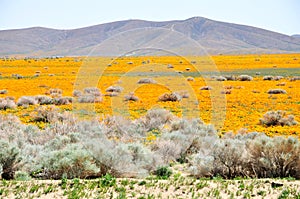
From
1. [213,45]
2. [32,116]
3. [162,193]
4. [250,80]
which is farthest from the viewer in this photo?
[213,45]

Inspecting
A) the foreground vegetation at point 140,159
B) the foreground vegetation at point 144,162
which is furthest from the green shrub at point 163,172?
the foreground vegetation at point 140,159

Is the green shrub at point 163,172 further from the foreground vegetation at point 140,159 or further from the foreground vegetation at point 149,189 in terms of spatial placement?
the foreground vegetation at point 149,189

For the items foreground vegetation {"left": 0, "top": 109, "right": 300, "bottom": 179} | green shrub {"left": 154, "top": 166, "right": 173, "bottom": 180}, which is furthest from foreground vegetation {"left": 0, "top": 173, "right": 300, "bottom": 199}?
green shrub {"left": 154, "top": 166, "right": 173, "bottom": 180}

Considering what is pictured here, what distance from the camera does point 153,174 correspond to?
9594 mm

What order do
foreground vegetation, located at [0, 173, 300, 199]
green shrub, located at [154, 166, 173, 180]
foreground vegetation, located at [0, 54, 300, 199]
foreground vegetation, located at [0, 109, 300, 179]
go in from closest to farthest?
foreground vegetation, located at [0, 173, 300, 199]
foreground vegetation, located at [0, 54, 300, 199]
foreground vegetation, located at [0, 109, 300, 179]
green shrub, located at [154, 166, 173, 180]

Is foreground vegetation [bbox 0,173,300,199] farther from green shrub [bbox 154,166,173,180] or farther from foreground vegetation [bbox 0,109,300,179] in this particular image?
green shrub [bbox 154,166,173,180]

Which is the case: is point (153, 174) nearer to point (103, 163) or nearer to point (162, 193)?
point (103, 163)

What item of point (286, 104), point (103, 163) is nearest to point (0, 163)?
point (103, 163)

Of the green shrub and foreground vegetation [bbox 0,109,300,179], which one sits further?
the green shrub

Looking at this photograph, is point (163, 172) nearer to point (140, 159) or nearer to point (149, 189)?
point (140, 159)

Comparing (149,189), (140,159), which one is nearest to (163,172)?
(140,159)

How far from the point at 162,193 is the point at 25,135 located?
22.3ft

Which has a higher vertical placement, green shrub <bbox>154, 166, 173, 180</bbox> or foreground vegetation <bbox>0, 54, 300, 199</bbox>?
foreground vegetation <bbox>0, 54, 300, 199</bbox>

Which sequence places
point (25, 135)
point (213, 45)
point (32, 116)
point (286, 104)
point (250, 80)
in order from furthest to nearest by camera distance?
point (213, 45)
point (250, 80)
point (286, 104)
point (32, 116)
point (25, 135)
